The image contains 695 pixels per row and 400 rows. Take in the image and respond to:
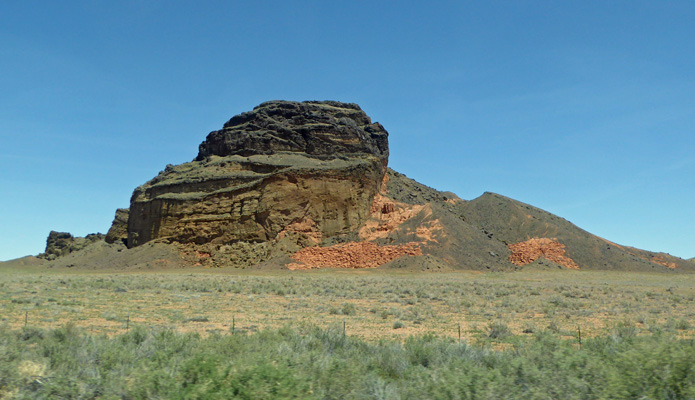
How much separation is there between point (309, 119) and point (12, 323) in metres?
59.0

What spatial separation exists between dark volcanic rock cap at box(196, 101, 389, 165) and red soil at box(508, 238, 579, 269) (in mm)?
23276

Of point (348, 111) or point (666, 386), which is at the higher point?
point (348, 111)

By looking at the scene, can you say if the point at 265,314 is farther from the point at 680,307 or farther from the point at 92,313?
the point at 680,307

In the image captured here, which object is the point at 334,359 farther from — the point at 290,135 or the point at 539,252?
the point at 290,135

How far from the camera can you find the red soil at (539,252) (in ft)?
196

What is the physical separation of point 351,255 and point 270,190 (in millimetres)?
13019

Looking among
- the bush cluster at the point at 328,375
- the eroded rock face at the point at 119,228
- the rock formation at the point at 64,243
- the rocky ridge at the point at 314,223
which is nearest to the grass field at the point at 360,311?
the bush cluster at the point at 328,375

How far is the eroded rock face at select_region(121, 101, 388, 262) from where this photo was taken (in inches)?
2327

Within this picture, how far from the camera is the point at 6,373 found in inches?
273

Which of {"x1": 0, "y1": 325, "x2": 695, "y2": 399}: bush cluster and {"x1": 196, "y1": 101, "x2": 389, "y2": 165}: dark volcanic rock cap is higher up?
{"x1": 196, "y1": 101, "x2": 389, "y2": 165}: dark volcanic rock cap

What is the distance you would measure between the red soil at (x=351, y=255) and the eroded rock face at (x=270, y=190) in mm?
2168

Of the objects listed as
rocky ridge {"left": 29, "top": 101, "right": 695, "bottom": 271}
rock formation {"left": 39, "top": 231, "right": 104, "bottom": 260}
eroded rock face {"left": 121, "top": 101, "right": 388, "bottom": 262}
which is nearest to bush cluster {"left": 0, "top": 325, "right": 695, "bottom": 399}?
rocky ridge {"left": 29, "top": 101, "right": 695, "bottom": 271}

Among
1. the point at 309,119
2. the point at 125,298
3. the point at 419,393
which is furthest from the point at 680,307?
the point at 309,119

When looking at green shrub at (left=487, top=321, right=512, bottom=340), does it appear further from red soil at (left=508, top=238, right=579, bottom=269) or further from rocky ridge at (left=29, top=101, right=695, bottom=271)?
red soil at (left=508, top=238, right=579, bottom=269)
